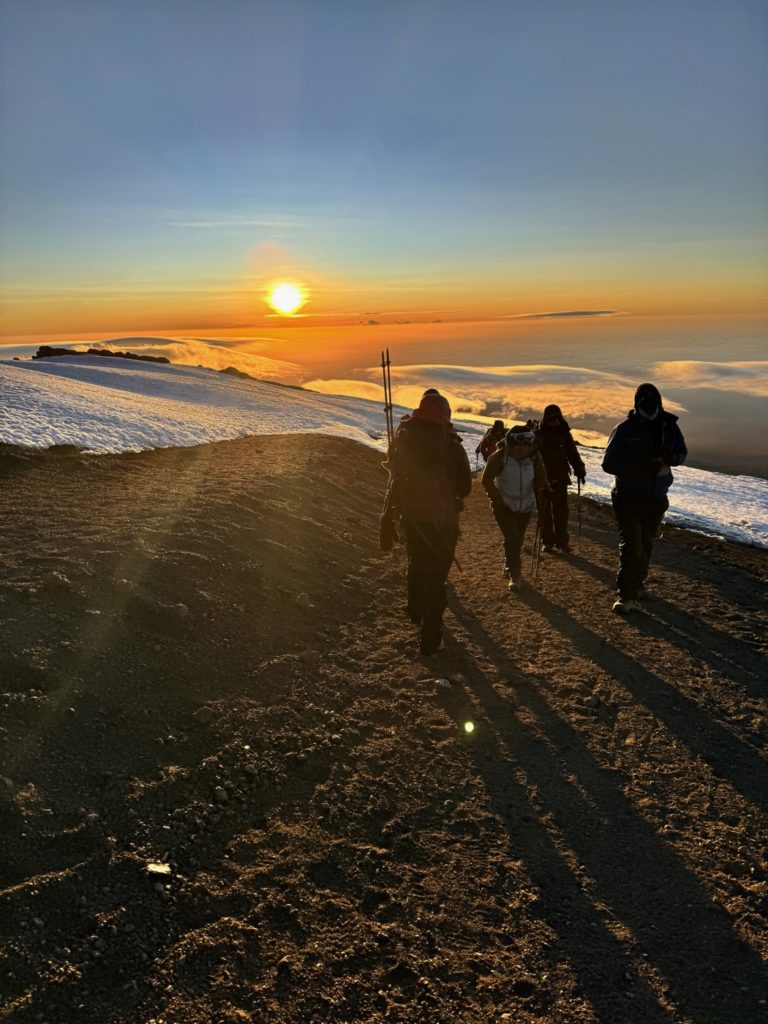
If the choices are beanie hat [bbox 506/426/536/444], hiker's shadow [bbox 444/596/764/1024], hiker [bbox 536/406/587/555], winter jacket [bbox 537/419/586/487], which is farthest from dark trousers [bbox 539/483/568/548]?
hiker's shadow [bbox 444/596/764/1024]

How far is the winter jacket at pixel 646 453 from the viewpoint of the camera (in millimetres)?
7297

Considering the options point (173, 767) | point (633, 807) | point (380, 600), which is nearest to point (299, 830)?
point (173, 767)

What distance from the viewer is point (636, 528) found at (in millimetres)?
7613

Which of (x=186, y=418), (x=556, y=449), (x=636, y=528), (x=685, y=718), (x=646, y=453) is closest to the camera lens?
(x=685, y=718)

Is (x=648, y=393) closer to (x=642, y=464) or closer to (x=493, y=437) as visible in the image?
(x=642, y=464)

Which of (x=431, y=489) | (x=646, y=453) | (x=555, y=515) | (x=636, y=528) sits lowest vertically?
(x=555, y=515)

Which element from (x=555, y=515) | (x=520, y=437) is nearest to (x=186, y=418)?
(x=555, y=515)

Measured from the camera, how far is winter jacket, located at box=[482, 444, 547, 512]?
324 inches

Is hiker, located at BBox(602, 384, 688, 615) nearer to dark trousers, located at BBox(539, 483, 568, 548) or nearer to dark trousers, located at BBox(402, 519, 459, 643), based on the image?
dark trousers, located at BBox(402, 519, 459, 643)

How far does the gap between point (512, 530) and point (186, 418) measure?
12.3 metres

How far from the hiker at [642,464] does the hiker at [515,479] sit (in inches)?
37.0

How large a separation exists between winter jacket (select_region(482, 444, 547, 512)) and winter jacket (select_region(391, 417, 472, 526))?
191 cm

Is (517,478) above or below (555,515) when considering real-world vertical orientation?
above

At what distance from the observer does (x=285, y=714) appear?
5.38m
